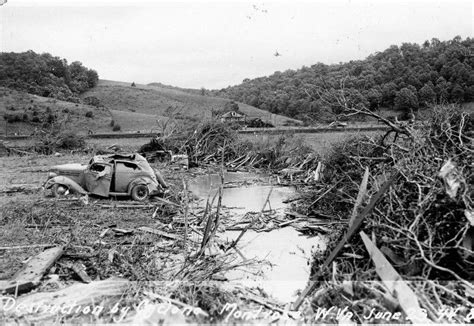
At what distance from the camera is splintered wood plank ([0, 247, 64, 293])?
7.48 metres

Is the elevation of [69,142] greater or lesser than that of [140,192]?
lesser

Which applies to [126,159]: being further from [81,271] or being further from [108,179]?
[81,271]

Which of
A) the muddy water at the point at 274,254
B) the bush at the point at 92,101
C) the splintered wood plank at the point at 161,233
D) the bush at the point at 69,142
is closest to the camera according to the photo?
the muddy water at the point at 274,254

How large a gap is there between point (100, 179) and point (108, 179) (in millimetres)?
291

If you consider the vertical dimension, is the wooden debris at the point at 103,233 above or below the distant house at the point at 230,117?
below

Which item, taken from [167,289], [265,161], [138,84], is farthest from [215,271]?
[138,84]

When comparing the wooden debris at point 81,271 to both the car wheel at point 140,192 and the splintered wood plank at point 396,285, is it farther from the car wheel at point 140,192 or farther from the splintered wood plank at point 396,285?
the car wheel at point 140,192

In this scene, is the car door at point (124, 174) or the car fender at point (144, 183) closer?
the car door at point (124, 174)

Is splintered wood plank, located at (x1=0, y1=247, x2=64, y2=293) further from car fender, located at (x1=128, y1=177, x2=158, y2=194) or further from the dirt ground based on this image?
car fender, located at (x1=128, y1=177, x2=158, y2=194)

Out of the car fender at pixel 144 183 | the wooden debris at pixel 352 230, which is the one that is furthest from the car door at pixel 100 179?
the wooden debris at pixel 352 230

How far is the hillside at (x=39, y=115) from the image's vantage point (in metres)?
52.9

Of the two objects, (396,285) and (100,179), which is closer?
(396,285)

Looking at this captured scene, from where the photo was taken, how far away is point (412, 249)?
743cm

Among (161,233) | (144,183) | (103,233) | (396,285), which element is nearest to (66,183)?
(144,183)
